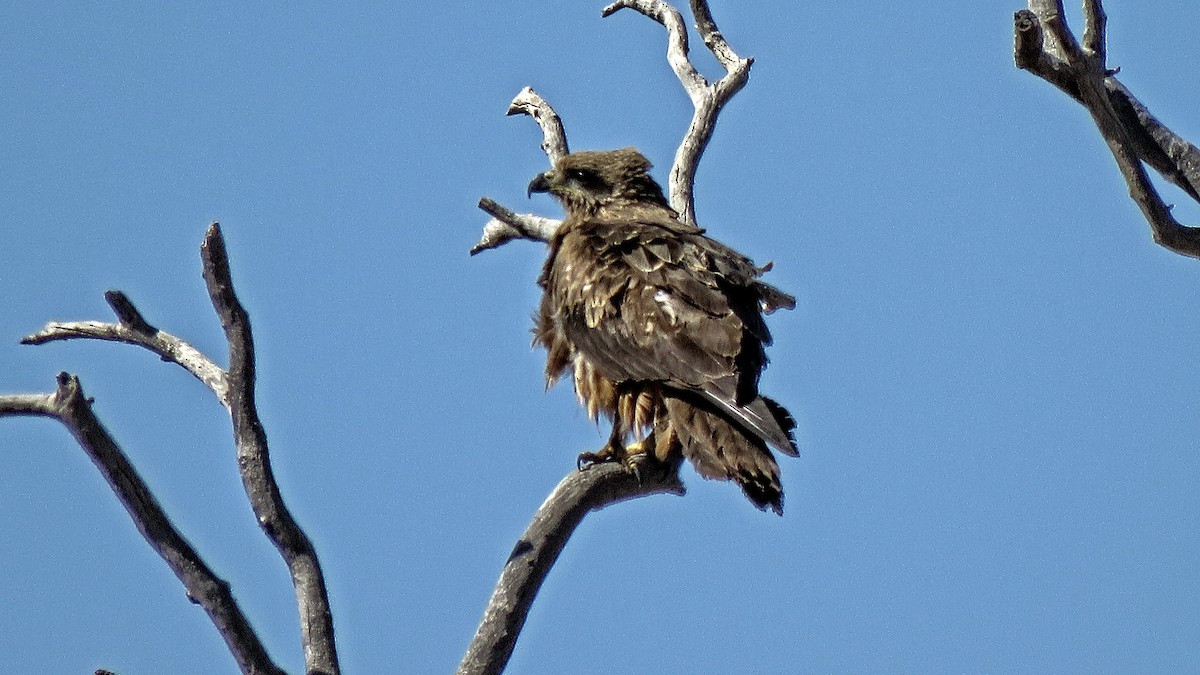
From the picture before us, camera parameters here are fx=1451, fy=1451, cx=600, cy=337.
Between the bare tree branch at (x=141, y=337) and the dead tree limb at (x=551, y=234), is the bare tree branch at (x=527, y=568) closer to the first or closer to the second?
the dead tree limb at (x=551, y=234)

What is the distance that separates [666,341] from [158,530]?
2124 millimetres

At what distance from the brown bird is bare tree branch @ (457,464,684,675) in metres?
0.58

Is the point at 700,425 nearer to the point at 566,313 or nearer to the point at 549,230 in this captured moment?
the point at 566,313

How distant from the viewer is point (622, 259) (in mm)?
6035

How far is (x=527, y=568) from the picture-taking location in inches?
167

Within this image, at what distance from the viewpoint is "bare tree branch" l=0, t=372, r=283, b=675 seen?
4.24 metres

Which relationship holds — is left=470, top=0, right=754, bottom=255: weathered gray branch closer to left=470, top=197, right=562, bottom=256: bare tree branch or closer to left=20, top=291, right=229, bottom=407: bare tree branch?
left=470, top=197, right=562, bottom=256: bare tree branch

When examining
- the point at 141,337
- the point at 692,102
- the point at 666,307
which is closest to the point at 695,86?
the point at 692,102

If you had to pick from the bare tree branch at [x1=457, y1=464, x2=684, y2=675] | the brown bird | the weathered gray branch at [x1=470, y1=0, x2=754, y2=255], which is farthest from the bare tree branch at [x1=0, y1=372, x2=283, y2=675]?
the weathered gray branch at [x1=470, y1=0, x2=754, y2=255]

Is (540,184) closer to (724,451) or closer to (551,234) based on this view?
(551,234)

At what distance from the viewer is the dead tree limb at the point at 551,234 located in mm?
4148

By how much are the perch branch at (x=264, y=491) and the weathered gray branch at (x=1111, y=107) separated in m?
2.74

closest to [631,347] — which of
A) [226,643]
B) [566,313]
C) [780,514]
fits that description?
[566,313]

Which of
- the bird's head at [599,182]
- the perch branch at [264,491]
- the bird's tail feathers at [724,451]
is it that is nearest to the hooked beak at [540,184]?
the bird's head at [599,182]
